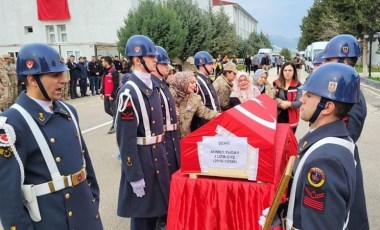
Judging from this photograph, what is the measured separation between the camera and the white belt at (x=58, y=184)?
85.2 inches

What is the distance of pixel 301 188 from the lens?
73.0 inches

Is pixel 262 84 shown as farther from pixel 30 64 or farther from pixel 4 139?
pixel 4 139

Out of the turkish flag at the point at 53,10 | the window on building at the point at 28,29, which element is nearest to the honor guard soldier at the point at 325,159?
the turkish flag at the point at 53,10

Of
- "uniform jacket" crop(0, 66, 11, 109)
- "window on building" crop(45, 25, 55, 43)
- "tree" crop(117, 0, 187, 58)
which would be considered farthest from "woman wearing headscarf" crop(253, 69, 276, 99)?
"window on building" crop(45, 25, 55, 43)

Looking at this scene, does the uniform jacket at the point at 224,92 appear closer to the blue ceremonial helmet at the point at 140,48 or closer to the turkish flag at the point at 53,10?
the blue ceremonial helmet at the point at 140,48

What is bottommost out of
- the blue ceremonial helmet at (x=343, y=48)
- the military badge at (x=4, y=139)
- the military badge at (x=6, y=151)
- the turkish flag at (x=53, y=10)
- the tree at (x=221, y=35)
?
the military badge at (x=6, y=151)

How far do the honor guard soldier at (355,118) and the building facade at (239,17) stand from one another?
65.4 m

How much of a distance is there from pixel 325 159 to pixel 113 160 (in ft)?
19.4

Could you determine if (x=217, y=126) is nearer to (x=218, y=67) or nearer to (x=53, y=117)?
(x=53, y=117)

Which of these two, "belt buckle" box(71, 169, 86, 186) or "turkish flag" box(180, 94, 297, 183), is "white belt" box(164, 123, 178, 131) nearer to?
"turkish flag" box(180, 94, 297, 183)

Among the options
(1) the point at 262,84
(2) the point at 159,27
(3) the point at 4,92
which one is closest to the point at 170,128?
(1) the point at 262,84

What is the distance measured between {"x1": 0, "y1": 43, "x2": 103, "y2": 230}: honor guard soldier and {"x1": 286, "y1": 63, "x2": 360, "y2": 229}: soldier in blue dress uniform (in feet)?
4.41

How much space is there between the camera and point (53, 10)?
33469 mm

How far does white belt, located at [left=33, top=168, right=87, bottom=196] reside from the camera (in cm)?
217
